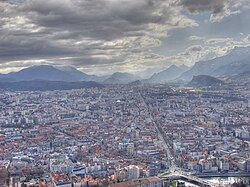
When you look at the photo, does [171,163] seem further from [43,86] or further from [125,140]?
[43,86]

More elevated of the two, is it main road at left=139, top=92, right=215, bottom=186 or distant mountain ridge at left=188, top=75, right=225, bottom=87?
distant mountain ridge at left=188, top=75, right=225, bottom=87

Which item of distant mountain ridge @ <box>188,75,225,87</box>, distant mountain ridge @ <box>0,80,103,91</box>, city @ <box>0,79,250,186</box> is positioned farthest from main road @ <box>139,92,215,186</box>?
distant mountain ridge @ <box>0,80,103,91</box>

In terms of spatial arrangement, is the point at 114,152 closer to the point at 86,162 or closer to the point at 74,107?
the point at 86,162

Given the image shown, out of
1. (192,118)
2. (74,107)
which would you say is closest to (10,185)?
(192,118)

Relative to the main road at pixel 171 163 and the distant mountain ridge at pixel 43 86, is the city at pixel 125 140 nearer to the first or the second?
the main road at pixel 171 163

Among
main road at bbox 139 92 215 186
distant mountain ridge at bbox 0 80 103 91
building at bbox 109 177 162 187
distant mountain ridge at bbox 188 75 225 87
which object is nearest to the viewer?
building at bbox 109 177 162 187

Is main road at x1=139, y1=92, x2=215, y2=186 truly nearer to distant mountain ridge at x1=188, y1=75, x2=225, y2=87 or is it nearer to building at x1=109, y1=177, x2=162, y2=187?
building at x1=109, y1=177, x2=162, y2=187

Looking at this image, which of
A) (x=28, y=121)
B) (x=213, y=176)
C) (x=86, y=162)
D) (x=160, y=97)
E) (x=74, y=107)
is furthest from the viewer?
(x=160, y=97)

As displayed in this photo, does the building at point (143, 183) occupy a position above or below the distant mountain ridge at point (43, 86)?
below

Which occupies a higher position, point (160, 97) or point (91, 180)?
point (160, 97)

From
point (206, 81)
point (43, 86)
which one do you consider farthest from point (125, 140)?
point (43, 86)

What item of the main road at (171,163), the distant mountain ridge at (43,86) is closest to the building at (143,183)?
the main road at (171,163)
